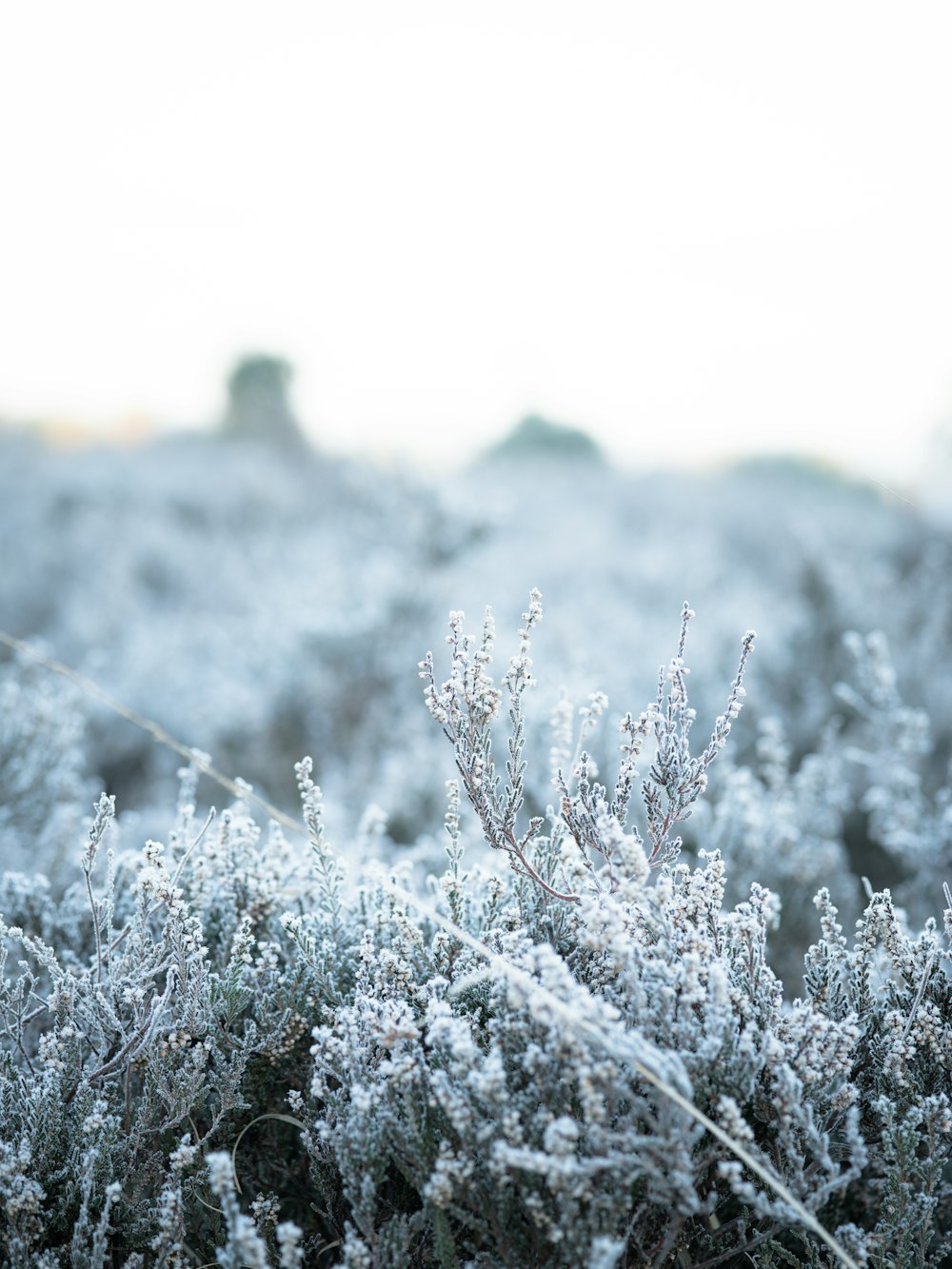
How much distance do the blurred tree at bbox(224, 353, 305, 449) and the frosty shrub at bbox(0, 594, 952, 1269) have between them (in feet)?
65.5

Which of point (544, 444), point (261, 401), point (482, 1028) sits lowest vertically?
point (482, 1028)

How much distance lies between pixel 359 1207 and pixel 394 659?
5605 mm

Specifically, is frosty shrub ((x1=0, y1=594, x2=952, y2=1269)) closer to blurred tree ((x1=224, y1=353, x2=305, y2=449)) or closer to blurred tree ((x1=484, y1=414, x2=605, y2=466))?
blurred tree ((x1=224, y1=353, x2=305, y2=449))

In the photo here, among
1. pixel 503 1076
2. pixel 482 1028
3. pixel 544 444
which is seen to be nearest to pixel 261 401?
pixel 544 444

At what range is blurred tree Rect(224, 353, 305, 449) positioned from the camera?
2129cm

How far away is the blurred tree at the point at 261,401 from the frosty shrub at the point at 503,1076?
1997 cm

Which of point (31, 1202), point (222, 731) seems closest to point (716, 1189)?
point (31, 1202)

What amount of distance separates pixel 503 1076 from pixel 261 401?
22032 mm

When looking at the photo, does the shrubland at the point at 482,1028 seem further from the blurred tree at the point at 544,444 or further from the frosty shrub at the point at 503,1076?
the blurred tree at the point at 544,444

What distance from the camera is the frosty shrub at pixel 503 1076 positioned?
140 centimetres

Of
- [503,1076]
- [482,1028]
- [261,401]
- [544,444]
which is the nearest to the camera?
[503,1076]

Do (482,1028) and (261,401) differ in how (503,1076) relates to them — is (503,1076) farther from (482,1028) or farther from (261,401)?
(261,401)

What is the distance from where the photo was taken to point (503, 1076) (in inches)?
54.9

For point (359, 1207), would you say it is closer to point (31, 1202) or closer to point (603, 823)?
point (31, 1202)
